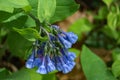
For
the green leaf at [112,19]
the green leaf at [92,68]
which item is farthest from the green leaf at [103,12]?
the green leaf at [92,68]

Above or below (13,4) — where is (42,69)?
below

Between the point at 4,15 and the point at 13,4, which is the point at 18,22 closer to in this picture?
the point at 4,15

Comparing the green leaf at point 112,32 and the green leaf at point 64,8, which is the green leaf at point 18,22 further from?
the green leaf at point 112,32

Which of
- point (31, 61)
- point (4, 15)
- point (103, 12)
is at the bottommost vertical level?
point (103, 12)

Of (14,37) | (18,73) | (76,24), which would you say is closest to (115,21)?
(76,24)

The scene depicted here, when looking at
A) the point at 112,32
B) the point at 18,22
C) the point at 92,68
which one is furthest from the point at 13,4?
the point at 112,32

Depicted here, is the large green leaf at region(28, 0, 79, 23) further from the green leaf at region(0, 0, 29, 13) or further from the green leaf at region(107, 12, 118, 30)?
the green leaf at region(107, 12, 118, 30)
